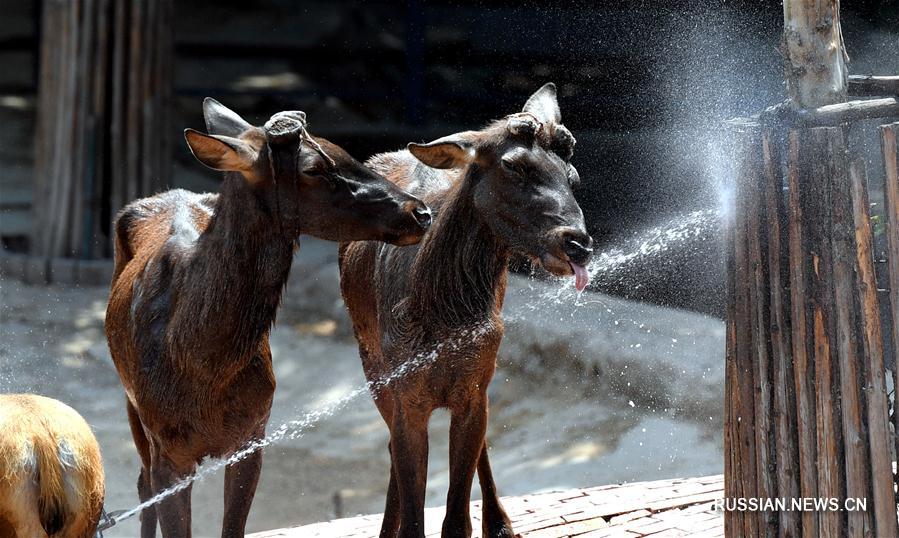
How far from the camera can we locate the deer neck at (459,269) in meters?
5.52

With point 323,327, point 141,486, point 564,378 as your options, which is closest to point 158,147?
point 323,327

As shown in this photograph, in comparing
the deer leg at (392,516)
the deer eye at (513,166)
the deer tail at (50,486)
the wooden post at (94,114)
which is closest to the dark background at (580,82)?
the wooden post at (94,114)

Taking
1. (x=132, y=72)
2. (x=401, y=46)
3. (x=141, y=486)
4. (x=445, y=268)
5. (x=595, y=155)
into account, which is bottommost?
(x=141, y=486)

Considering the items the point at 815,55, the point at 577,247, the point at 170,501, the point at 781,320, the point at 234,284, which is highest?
the point at 815,55

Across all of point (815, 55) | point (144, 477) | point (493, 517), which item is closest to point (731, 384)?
point (815, 55)

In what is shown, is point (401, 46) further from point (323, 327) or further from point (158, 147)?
point (323, 327)

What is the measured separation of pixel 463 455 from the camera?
569 centimetres

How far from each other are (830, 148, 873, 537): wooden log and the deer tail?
2.89 metres

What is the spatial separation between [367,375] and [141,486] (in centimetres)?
127

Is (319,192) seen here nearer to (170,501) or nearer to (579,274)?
(579,274)

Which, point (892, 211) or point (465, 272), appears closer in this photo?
point (892, 211)

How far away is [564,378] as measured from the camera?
11.1 meters

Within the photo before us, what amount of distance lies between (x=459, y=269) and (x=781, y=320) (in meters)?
1.38

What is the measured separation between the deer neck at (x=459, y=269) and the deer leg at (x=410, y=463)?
46cm
